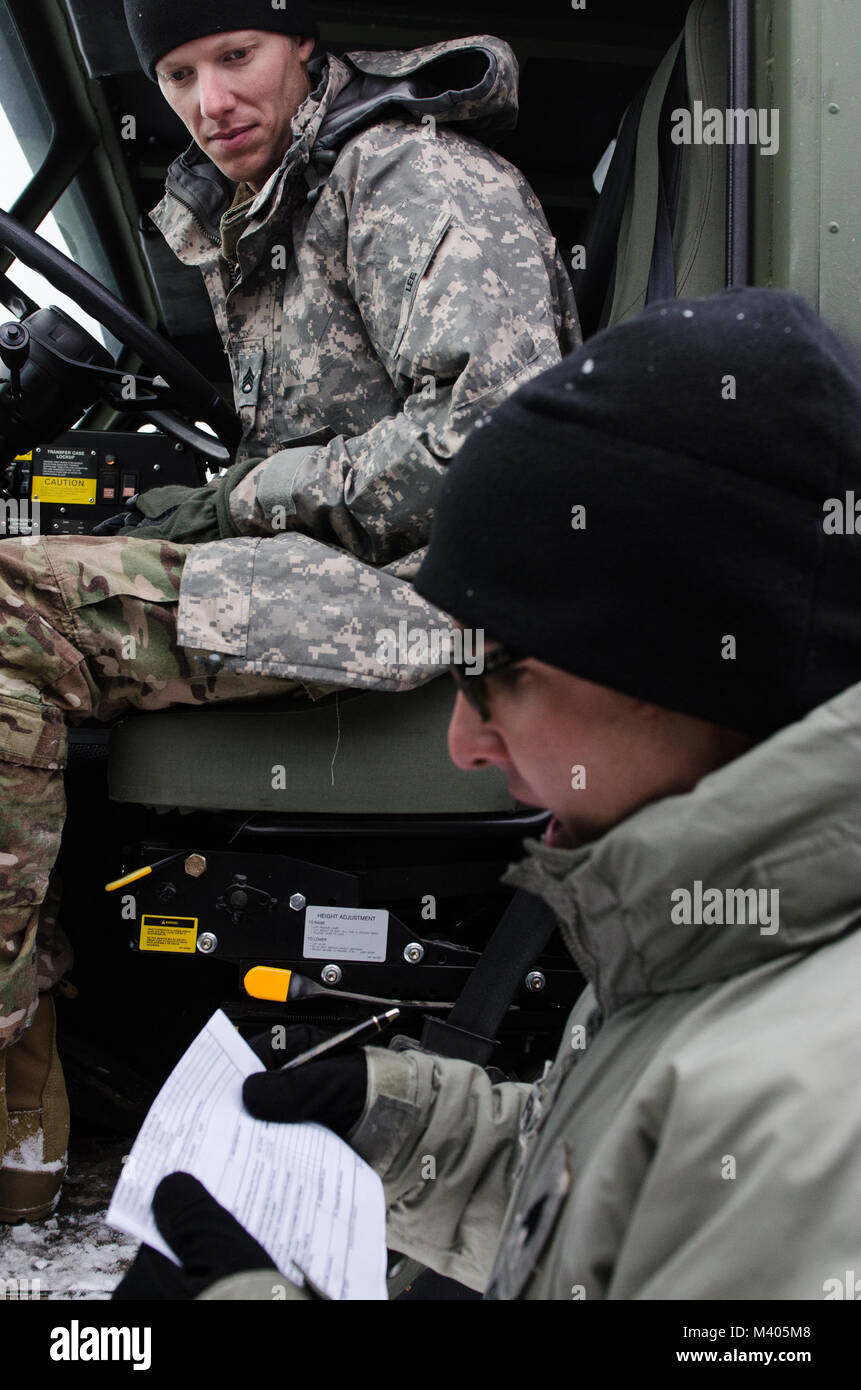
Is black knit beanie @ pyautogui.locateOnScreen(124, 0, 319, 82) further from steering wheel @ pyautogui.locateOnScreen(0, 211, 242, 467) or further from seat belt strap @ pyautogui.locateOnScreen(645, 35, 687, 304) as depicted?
seat belt strap @ pyautogui.locateOnScreen(645, 35, 687, 304)

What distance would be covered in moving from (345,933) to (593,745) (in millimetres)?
1036

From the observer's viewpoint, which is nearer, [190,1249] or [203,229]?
[190,1249]

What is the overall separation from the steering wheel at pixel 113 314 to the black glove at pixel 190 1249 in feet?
5.39

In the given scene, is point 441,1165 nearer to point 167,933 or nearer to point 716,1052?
point 716,1052

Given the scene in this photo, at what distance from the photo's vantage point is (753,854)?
62 cm

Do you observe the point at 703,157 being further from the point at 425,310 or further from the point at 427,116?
the point at 425,310

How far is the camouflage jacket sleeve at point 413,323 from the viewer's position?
1520 mm

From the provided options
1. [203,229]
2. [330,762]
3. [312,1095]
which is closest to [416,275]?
[203,229]

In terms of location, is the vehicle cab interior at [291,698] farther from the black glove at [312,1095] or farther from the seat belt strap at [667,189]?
the black glove at [312,1095]

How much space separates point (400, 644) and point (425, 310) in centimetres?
47

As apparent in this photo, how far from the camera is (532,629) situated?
28.0 inches

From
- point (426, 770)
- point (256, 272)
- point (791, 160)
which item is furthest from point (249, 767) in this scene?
point (791, 160)

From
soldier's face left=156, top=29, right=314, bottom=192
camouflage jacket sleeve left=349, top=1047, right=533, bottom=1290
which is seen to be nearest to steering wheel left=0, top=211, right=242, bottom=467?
soldier's face left=156, top=29, right=314, bottom=192

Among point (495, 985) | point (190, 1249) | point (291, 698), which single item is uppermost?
point (291, 698)
